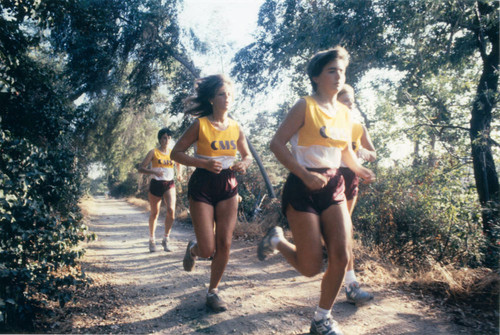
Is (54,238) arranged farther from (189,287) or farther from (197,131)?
(197,131)

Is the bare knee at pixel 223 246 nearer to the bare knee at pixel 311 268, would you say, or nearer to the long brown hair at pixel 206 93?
the bare knee at pixel 311 268

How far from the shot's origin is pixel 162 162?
6246mm

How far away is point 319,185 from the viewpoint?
7.67 feet

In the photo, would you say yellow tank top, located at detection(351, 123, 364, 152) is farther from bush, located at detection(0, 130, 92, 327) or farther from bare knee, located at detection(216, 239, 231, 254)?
bush, located at detection(0, 130, 92, 327)

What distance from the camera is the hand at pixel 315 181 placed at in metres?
2.34

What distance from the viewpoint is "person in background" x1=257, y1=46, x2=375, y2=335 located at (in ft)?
7.93

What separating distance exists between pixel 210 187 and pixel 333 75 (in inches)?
62.2

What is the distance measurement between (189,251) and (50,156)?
249 cm

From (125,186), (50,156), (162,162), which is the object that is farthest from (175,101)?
(125,186)

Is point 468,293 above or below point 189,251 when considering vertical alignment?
below

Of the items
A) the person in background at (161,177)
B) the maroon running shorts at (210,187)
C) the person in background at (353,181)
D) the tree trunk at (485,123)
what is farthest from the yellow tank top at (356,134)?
the tree trunk at (485,123)

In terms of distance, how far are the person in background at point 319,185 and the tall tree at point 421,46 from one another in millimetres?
5387

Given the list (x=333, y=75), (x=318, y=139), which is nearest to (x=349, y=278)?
(x=318, y=139)

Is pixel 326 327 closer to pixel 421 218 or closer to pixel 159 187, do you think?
pixel 421 218
